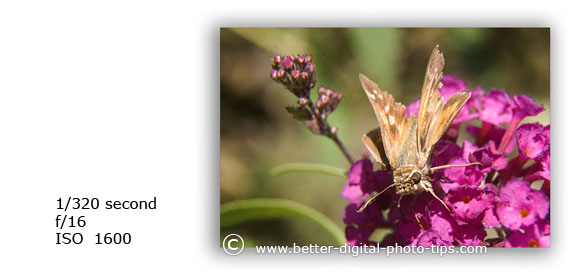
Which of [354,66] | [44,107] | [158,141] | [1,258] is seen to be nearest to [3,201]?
[1,258]

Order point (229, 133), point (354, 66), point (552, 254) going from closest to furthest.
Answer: point (552, 254) < point (354, 66) < point (229, 133)

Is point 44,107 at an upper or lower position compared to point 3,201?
upper

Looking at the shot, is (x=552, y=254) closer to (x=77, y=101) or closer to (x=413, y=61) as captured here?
(x=413, y=61)

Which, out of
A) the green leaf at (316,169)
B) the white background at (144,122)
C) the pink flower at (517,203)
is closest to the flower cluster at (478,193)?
the pink flower at (517,203)

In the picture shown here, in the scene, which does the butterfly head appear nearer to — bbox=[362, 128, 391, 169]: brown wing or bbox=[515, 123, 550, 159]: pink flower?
bbox=[362, 128, 391, 169]: brown wing

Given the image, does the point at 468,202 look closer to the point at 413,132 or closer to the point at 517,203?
the point at 517,203

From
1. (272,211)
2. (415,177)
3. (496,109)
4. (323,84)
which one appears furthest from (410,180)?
(323,84)
